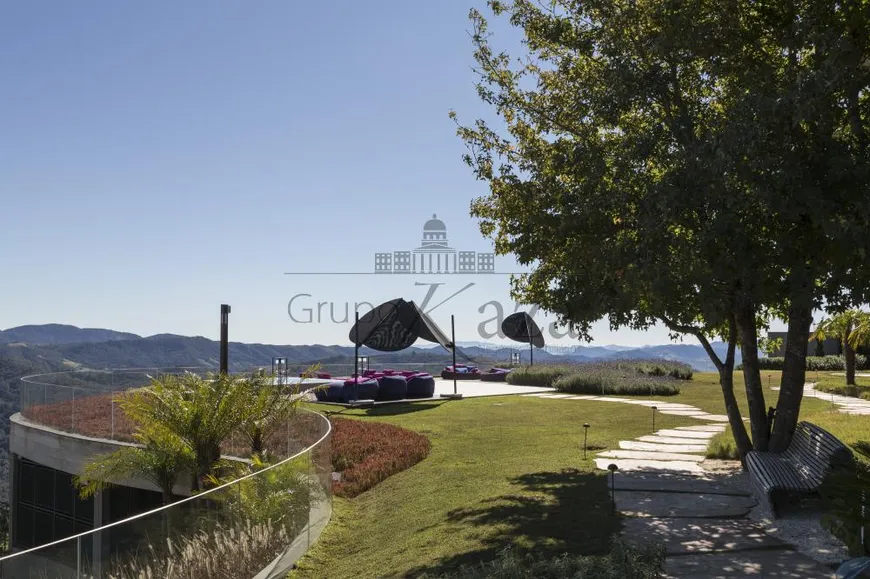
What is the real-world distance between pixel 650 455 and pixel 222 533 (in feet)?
25.5

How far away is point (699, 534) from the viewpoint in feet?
25.1

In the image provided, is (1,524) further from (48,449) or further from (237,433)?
(237,433)

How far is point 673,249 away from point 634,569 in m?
3.66

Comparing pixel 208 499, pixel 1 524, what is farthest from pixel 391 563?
pixel 1 524

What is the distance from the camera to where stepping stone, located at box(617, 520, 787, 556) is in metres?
7.12

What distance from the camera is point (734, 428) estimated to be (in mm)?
11500

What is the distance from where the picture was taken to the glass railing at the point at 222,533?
5.74 metres

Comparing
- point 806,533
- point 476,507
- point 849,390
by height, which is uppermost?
point 849,390

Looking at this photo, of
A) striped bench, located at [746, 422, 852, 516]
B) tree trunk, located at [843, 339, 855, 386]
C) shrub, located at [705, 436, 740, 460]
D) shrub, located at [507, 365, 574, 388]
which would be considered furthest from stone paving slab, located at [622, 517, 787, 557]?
shrub, located at [507, 365, 574, 388]

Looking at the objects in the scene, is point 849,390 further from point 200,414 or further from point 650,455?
point 200,414

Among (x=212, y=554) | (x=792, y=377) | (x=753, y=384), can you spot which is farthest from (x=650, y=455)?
(x=212, y=554)

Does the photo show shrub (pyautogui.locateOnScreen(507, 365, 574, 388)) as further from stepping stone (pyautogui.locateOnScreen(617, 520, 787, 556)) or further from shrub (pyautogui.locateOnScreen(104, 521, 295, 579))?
shrub (pyautogui.locateOnScreen(104, 521, 295, 579))

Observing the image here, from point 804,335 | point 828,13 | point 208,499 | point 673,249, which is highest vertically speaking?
point 828,13

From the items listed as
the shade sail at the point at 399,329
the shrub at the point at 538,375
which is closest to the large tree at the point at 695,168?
the shade sail at the point at 399,329
